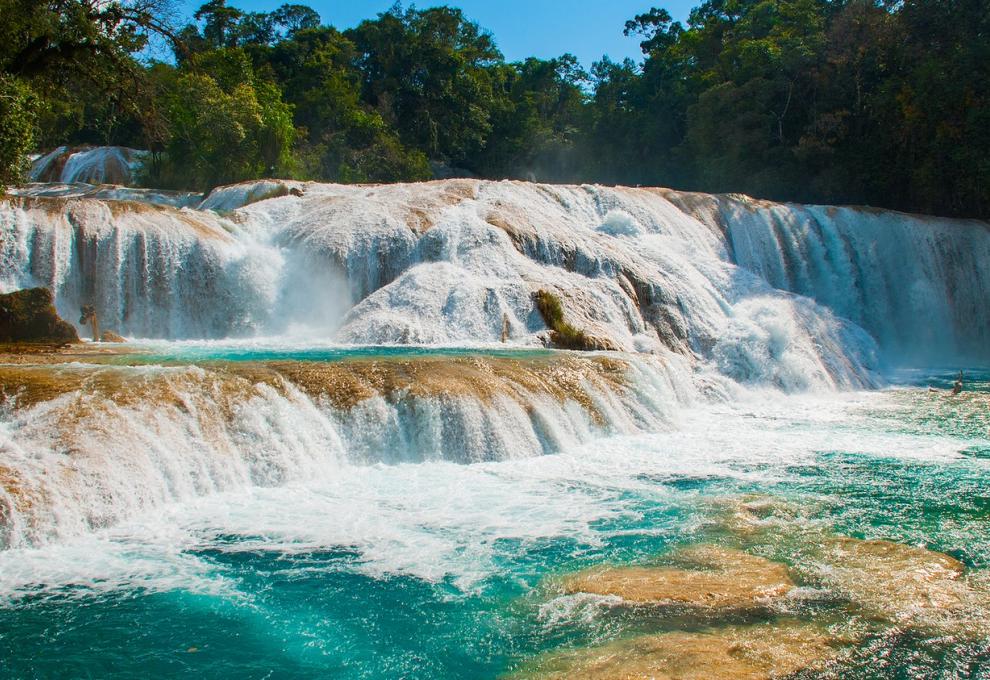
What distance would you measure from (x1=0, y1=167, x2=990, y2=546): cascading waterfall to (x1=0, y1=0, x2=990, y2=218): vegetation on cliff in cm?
325

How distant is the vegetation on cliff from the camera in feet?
41.8

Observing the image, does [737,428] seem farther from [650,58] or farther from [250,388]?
[650,58]

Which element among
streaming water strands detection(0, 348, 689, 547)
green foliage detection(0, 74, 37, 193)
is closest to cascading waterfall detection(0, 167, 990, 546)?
streaming water strands detection(0, 348, 689, 547)

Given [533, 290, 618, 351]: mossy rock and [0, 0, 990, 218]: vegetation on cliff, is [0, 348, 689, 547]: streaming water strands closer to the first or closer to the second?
[533, 290, 618, 351]: mossy rock

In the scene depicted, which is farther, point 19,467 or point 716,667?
point 19,467

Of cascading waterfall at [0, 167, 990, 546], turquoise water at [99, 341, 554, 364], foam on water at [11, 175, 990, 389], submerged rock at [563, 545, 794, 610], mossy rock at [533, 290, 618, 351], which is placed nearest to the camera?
submerged rock at [563, 545, 794, 610]

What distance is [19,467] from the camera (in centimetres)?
693

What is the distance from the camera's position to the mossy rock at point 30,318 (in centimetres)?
1220

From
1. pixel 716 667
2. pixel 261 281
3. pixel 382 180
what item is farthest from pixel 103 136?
pixel 716 667

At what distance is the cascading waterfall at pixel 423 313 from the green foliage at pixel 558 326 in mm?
238

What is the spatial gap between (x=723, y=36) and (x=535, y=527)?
124 ft

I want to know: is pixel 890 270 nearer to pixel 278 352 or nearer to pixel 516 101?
pixel 278 352

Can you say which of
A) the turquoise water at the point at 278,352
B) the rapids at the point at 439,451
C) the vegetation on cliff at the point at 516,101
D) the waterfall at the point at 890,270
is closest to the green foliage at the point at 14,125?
the vegetation on cliff at the point at 516,101

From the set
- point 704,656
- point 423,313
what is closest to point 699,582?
point 704,656
